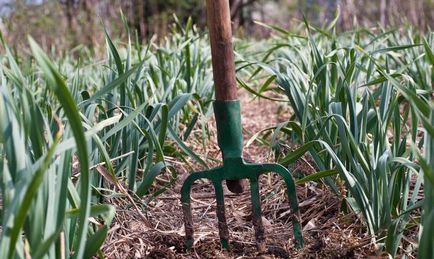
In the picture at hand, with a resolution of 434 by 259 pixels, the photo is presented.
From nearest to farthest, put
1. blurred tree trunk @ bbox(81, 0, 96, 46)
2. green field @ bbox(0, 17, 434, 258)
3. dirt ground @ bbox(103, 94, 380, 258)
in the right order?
green field @ bbox(0, 17, 434, 258) → dirt ground @ bbox(103, 94, 380, 258) → blurred tree trunk @ bbox(81, 0, 96, 46)

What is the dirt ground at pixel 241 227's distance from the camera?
1259mm

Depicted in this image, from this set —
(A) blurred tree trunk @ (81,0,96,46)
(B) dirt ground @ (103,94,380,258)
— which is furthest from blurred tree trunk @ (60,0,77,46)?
(B) dirt ground @ (103,94,380,258)

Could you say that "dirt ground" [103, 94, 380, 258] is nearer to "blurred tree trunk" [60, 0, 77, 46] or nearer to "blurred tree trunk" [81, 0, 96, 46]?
"blurred tree trunk" [81, 0, 96, 46]

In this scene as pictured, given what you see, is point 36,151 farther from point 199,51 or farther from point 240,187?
point 199,51

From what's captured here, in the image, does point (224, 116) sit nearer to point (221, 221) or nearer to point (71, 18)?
point (221, 221)

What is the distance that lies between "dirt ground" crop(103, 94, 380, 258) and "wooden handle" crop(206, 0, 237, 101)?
1.04ft

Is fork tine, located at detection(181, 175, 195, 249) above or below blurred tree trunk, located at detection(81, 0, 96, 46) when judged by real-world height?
below

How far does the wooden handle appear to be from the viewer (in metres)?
1.41

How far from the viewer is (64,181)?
948mm

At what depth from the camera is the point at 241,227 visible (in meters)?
1.47

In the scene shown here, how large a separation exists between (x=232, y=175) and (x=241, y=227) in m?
0.18

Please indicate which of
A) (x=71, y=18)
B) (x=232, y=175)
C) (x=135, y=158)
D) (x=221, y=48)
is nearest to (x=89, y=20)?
(x=71, y=18)

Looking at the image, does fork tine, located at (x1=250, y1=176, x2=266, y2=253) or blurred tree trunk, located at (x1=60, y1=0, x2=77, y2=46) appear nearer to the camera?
fork tine, located at (x1=250, y1=176, x2=266, y2=253)

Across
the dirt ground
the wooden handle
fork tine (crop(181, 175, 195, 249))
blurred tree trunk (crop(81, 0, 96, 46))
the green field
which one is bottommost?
the dirt ground
